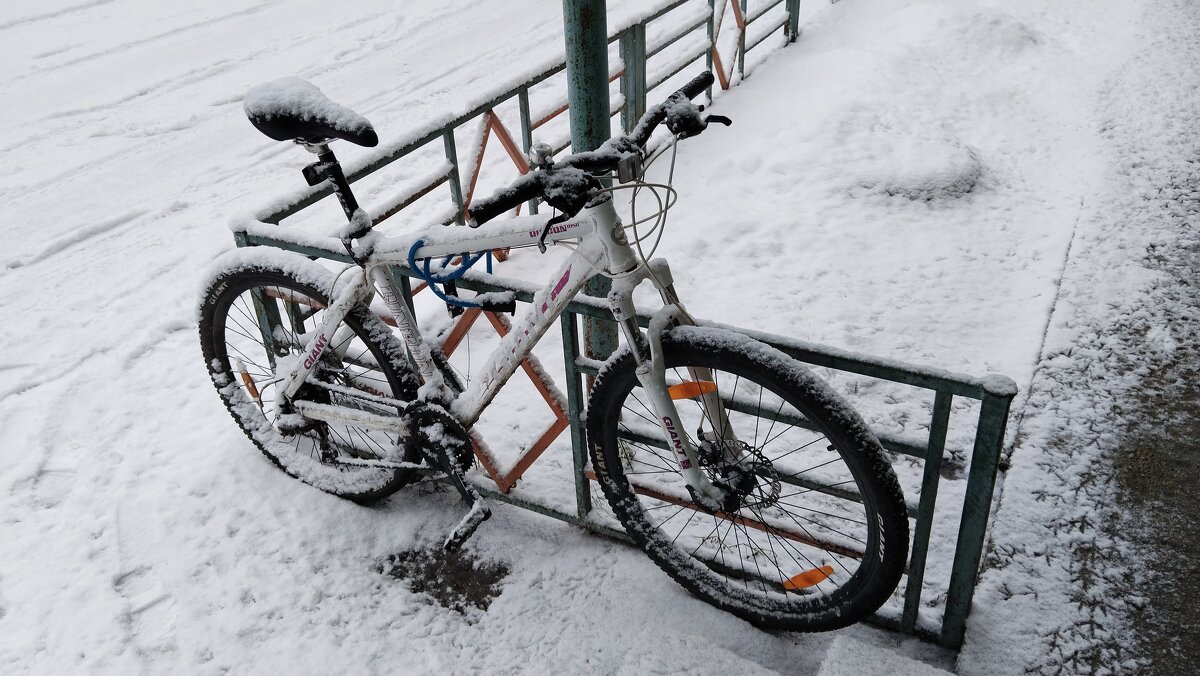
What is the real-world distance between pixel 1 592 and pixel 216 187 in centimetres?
471

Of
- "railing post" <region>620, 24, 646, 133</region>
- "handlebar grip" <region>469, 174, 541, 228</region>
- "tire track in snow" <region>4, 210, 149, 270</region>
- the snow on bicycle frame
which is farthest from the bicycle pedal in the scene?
"tire track in snow" <region>4, 210, 149, 270</region>

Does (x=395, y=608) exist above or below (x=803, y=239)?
below

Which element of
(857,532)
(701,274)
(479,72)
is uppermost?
(479,72)

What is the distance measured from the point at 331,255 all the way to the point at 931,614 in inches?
95.8

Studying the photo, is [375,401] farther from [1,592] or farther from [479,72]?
[479,72]

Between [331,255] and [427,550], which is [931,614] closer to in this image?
[427,550]

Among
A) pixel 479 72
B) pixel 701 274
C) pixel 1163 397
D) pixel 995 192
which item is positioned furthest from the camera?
pixel 479 72

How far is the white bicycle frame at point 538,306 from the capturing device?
255 cm

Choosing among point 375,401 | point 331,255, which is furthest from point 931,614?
point 331,255

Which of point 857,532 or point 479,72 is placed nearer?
point 857,532

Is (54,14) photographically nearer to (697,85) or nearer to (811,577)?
(697,85)

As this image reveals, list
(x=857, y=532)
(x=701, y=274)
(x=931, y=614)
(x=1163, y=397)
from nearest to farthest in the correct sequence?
1. (x=931, y=614)
2. (x=857, y=532)
3. (x=1163, y=397)
4. (x=701, y=274)

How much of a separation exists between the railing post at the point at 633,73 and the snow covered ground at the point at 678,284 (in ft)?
2.00

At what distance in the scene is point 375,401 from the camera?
3400mm
